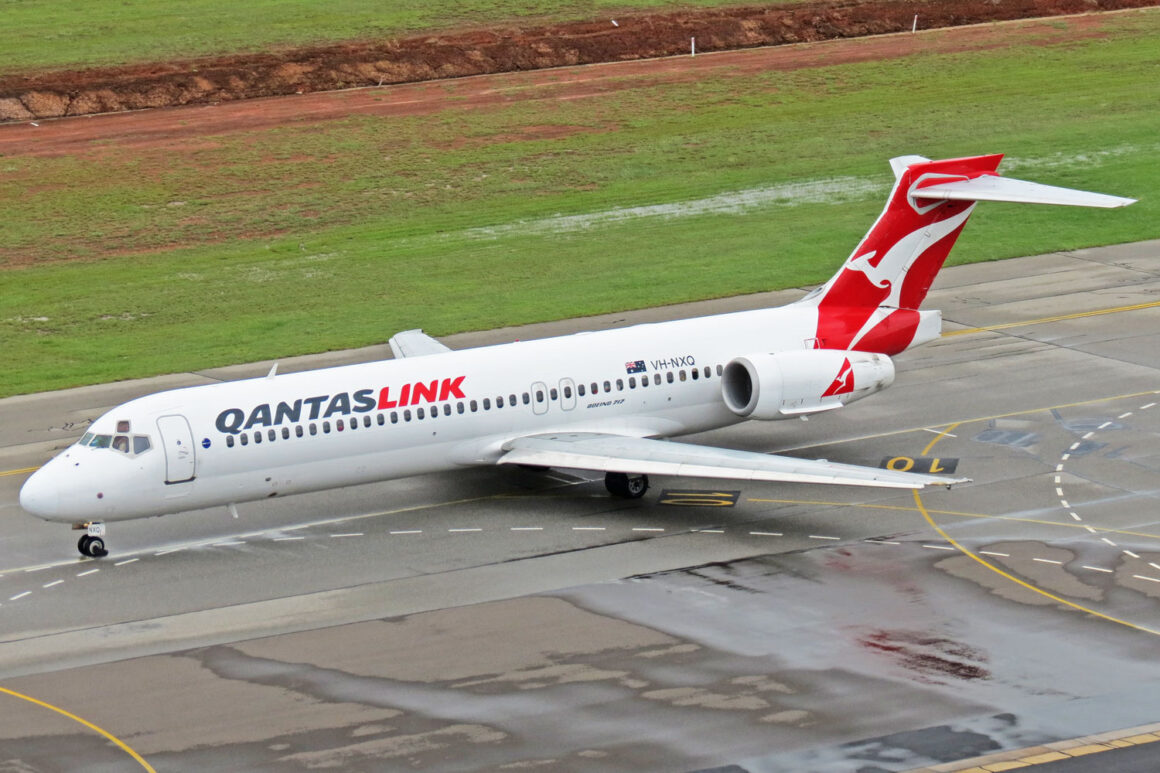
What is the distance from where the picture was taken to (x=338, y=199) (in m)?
63.3

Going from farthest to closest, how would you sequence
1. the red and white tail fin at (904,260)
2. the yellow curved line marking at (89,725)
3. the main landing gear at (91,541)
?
the red and white tail fin at (904,260)
the main landing gear at (91,541)
the yellow curved line marking at (89,725)

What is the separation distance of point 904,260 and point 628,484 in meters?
8.68

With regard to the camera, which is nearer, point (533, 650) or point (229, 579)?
point (533, 650)

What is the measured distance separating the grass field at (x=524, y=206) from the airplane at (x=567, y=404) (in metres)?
13.5

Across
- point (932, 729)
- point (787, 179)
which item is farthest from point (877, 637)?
point (787, 179)

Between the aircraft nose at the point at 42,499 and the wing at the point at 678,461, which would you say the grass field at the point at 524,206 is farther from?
the wing at the point at 678,461

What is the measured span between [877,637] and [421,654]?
7.56 m

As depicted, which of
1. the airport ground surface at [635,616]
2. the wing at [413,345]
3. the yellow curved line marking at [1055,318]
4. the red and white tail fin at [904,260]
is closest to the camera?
the airport ground surface at [635,616]

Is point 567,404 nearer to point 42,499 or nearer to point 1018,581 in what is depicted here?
point 1018,581

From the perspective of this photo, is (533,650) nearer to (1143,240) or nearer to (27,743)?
(27,743)

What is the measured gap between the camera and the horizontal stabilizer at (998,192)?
35188 mm

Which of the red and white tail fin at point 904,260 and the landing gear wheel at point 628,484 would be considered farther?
the red and white tail fin at point 904,260

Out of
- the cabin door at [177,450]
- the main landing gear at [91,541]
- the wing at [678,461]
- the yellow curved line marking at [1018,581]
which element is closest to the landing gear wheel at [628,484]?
the wing at [678,461]

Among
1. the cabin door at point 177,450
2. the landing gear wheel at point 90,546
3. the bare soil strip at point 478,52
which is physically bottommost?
the landing gear wheel at point 90,546
